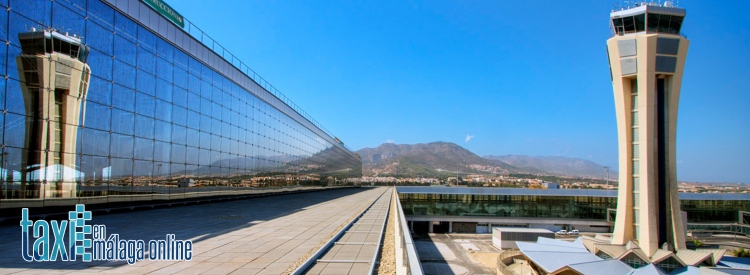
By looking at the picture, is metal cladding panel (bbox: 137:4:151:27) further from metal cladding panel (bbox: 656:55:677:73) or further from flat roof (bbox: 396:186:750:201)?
flat roof (bbox: 396:186:750:201)

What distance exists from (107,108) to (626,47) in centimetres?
3836

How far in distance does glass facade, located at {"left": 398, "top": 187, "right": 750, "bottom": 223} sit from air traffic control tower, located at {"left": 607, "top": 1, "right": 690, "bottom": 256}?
1096 inches

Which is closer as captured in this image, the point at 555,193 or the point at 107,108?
the point at 107,108

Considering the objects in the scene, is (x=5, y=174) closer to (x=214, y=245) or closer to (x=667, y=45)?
(x=214, y=245)

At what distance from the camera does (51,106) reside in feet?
56.9

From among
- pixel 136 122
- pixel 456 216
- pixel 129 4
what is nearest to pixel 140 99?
pixel 136 122

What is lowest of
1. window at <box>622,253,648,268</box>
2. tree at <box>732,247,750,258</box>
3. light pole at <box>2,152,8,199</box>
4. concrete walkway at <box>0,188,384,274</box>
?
tree at <box>732,247,750,258</box>

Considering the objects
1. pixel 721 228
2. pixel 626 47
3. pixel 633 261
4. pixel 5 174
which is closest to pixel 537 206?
pixel 721 228

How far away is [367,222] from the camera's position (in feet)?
65.6

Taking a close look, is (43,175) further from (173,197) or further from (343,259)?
(343,259)

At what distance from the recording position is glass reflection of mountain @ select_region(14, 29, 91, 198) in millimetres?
16359

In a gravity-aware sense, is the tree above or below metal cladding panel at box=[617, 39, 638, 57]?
below

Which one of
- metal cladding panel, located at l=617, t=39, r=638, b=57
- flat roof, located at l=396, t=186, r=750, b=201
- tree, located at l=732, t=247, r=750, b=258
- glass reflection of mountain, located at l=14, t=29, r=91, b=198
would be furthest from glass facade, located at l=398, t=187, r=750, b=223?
glass reflection of mountain, located at l=14, t=29, r=91, b=198

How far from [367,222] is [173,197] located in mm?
14518
